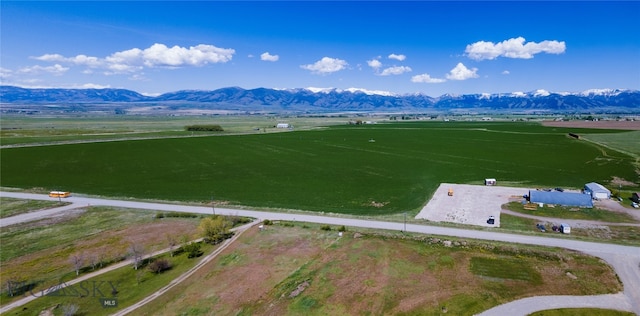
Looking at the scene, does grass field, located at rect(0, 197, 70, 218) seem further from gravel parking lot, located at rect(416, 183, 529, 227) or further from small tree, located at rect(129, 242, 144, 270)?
gravel parking lot, located at rect(416, 183, 529, 227)

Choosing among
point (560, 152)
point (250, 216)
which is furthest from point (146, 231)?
point (560, 152)

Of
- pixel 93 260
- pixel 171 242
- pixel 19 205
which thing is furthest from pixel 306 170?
pixel 19 205

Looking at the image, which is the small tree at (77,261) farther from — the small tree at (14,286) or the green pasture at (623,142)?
the green pasture at (623,142)

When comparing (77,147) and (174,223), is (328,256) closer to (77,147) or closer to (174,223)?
(174,223)

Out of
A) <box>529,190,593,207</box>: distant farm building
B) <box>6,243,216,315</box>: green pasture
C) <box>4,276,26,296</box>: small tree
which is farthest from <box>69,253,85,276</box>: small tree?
<box>529,190,593,207</box>: distant farm building

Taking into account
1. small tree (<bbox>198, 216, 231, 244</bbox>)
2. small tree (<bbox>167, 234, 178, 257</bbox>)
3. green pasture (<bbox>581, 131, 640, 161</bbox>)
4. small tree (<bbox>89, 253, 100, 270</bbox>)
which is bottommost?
small tree (<bbox>89, 253, 100, 270</bbox>)

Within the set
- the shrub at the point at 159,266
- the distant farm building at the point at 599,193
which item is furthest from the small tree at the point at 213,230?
the distant farm building at the point at 599,193

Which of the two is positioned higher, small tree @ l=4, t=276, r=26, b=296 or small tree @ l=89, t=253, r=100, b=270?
small tree @ l=89, t=253, r=100, b=270
